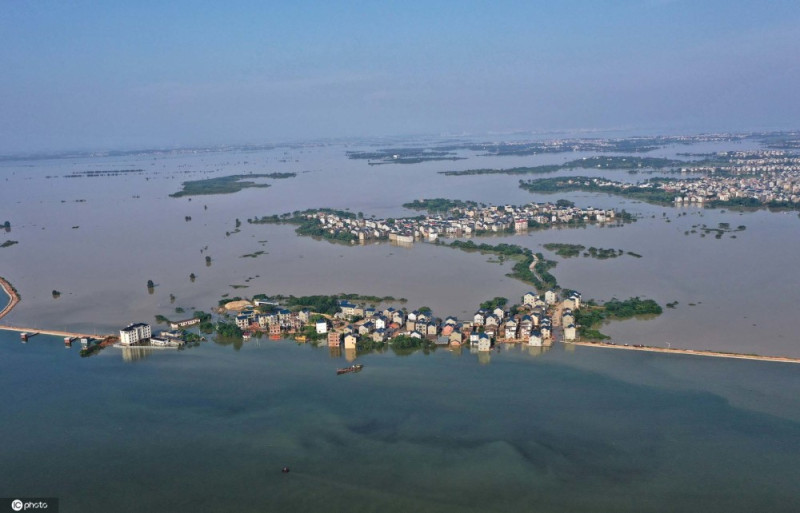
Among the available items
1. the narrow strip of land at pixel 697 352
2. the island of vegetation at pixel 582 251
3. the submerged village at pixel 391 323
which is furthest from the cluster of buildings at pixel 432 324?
the island of vegetation at pixel 582 251

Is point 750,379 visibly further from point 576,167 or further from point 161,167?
point 161,167

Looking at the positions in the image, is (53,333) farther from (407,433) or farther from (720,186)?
(720,186)

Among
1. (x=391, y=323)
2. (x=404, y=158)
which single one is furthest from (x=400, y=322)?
(x=404, y=158)

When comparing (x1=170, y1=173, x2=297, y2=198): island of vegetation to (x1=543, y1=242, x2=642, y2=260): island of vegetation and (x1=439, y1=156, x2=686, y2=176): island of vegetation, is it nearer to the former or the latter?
(x1=439, y1=156, x2=686, y2=176): island of vegetation

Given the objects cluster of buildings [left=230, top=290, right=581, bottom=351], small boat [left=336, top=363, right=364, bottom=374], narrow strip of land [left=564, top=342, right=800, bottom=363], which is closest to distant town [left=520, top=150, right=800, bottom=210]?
cluster of buildings [left=230, top=290, right=581, bottom=351]

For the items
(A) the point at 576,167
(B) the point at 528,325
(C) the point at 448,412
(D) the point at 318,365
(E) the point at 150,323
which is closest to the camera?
(C) the point at 448,412

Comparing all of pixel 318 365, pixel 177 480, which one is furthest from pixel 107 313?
pixel 177 480
